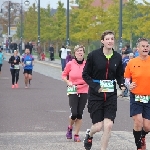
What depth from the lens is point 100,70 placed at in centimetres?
988

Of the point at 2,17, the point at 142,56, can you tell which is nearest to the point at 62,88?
the point at 142,56

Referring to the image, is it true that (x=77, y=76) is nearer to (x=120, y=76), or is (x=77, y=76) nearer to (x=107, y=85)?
(x=120, y=76)

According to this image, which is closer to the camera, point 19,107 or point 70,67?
point 70,67

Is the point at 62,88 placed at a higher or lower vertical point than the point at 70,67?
lower

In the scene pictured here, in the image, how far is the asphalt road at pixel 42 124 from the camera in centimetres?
1153

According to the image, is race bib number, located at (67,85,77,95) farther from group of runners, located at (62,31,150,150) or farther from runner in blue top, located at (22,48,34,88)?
runner in blue top, located at (22,48,34,88)

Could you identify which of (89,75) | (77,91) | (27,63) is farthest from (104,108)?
(27,63)

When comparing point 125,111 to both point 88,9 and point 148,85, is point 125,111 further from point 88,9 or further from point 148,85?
point 88,9

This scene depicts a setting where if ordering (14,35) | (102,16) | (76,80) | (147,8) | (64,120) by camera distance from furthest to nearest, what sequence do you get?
(14,35) → (102,16) → (147,8) → (64,120) → (76,80)

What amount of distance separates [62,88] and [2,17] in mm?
110589

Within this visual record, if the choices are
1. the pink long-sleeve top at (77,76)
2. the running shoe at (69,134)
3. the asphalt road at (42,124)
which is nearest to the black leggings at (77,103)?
the pink long-sleeve top at (77,76)

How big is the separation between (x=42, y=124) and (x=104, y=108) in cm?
489

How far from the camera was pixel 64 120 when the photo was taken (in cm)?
1573

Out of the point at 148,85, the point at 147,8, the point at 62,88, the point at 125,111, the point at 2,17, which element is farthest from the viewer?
the point at 2,17
